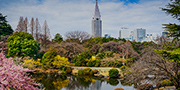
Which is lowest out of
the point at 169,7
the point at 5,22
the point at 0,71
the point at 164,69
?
the point at 164,69

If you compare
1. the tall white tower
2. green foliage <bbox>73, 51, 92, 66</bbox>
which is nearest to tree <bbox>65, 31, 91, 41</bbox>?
green foliage <bbox>73, 51, 92, 66</bbox>

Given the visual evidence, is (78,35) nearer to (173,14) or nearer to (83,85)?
(83,85)

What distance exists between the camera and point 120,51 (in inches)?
846

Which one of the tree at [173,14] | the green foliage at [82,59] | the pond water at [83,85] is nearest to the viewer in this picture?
the tree at [173,14]

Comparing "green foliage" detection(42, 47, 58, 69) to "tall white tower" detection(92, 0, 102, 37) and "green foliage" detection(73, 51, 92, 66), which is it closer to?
"green foliage" detection(73, 51, 92, 66)

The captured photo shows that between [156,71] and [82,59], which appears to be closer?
[156,71]

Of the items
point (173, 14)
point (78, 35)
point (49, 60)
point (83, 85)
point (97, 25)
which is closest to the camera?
point (173, 14)

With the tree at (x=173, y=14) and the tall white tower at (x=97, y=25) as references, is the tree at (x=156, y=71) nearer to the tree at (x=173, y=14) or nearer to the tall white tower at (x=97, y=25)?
the tree at (x=173, y=14)

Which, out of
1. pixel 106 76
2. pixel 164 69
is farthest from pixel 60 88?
pixel 164 69

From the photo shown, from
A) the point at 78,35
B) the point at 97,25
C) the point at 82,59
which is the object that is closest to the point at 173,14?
the point at 82,59

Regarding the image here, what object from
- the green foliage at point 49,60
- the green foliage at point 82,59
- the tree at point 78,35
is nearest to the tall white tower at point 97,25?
the tree at point 78,35

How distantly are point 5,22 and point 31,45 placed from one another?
796 centimetres

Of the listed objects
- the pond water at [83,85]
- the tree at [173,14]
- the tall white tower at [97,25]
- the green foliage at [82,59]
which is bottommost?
the pond water at [83,85]

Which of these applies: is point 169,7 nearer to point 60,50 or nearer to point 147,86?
point 147,86
